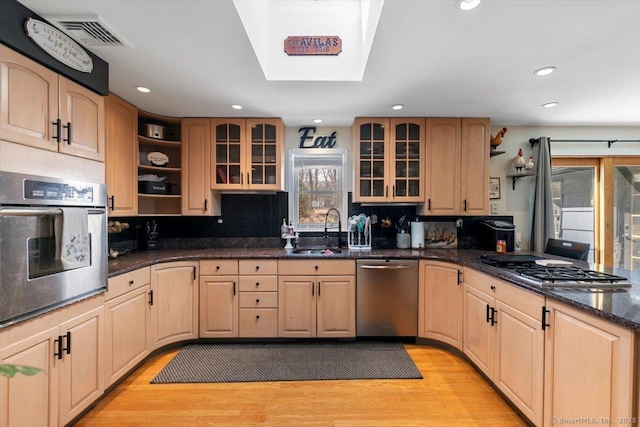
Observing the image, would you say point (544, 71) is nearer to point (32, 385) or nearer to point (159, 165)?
point (159, 165)

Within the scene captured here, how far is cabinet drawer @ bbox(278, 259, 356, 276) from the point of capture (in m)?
2.77

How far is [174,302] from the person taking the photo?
2631mm

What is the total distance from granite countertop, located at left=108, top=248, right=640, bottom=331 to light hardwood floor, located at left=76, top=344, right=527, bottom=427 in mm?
893

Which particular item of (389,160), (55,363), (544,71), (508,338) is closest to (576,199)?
(544,71)

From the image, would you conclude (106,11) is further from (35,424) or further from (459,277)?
(459,277)

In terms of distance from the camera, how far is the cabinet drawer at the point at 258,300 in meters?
2.76

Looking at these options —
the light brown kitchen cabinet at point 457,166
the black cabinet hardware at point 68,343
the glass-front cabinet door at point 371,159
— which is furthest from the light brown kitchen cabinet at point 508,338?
the black cabinet hardware at point 68,343

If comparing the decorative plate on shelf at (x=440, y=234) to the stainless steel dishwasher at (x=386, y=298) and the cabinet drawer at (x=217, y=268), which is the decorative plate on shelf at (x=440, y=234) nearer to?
the stainless steel dishwasher at (x=386, y=298)

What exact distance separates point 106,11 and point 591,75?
323 centimetres

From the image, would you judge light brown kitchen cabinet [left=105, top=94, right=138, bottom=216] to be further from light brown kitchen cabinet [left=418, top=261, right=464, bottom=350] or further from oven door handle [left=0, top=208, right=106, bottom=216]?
light brown kitchen cabinet [left=418, top=261, right=464, bottom=350]

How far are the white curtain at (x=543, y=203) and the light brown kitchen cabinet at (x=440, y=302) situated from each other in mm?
1388

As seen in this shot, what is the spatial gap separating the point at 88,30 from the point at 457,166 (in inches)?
127

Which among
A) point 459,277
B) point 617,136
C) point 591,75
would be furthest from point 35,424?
point 617,136

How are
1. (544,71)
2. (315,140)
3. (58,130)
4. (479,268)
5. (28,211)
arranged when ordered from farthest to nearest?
(315,140), (479,268), (544,71), (58,130), (28,211)
